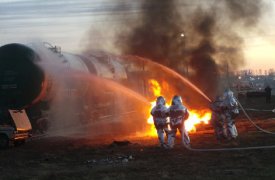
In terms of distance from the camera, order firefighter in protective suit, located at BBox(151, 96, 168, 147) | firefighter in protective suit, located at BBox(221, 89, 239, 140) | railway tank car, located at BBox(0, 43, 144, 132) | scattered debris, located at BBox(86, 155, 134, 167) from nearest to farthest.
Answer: scattered debris, located at BBox(86, 155, 134, 167) → firefighter in protective suit, located at BBox(151, 96, 168, 147) → firefighter in protective suit, located at BBox(221, 89, 239, 140) → railway tank car, located at BBox(0, 43, 144, 132)

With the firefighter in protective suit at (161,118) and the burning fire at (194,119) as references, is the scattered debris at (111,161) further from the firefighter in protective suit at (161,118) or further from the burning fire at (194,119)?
the burning fire at (194,119)

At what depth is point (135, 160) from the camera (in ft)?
47.5

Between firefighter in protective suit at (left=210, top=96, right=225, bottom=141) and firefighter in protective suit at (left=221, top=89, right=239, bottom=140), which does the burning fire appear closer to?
firefighter in protective suit at (left=210, top=96, right=225, bottom=141)

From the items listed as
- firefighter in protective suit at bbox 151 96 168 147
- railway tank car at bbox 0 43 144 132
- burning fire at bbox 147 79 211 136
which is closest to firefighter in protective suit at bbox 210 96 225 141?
burning fire at bbox 147 79 211 136

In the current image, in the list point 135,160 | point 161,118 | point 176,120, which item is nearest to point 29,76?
point 161,118

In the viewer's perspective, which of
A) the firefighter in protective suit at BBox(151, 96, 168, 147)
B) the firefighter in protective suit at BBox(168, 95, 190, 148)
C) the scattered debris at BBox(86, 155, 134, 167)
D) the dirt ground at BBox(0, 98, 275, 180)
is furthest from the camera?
the firefighter in protective suit at BBox(151, 96, 168, 147)

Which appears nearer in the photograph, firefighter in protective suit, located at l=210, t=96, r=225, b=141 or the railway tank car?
firefighter in protective suit, located at l=210, t=96, r=225, b=141

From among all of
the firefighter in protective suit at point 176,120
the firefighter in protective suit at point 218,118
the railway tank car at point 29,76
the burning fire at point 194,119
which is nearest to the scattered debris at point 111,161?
the firefighter in protective suit at point 176,120

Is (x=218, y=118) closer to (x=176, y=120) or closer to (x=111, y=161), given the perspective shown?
(x=176, y=120)

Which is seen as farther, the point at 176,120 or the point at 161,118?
the point at 161,118

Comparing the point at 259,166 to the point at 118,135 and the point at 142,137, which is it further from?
the point at 118,135

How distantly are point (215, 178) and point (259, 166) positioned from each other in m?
1.85

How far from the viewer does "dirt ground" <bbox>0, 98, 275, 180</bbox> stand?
39.3 ft

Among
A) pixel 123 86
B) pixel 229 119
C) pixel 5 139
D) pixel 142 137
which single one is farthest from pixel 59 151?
pixel 123 86
